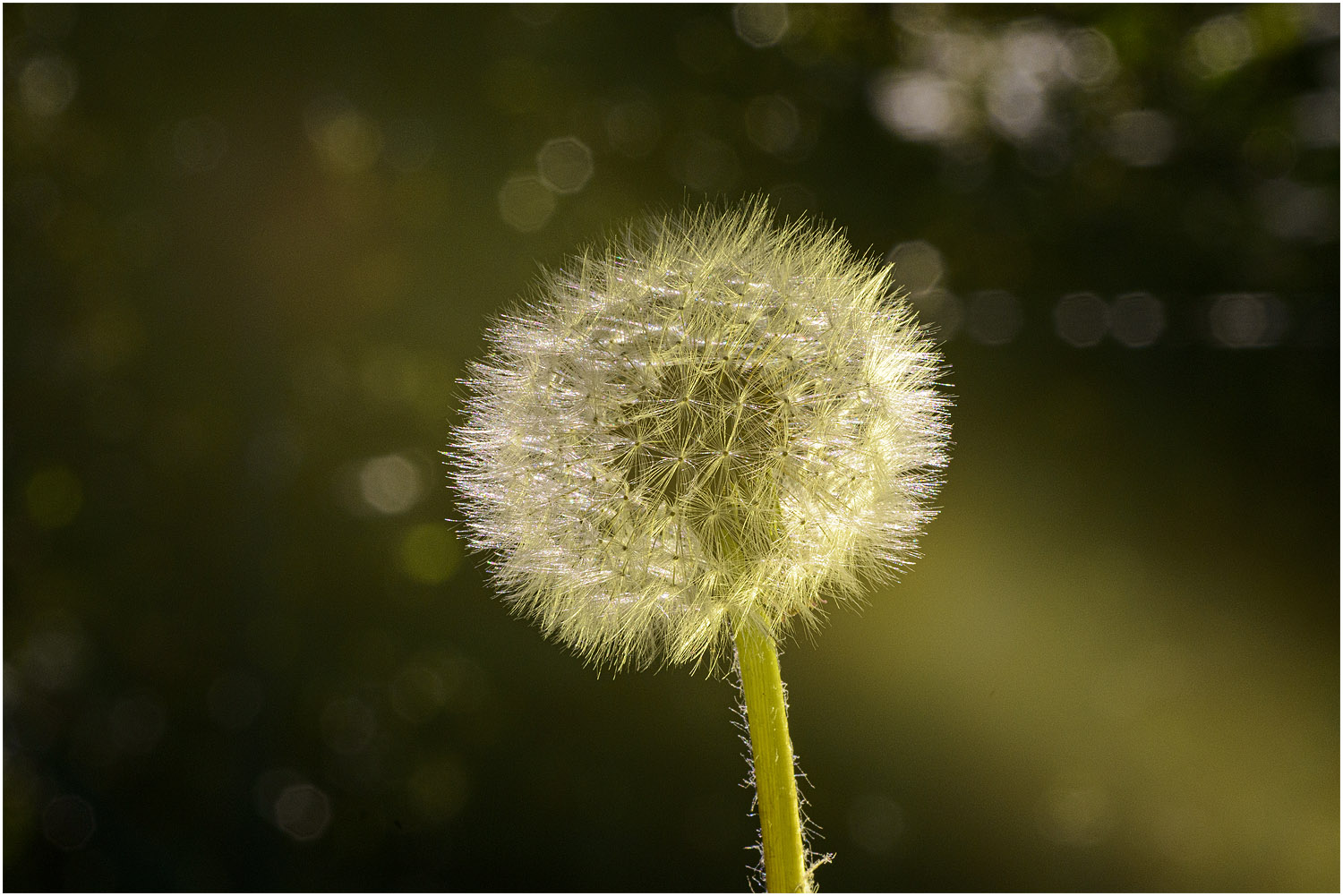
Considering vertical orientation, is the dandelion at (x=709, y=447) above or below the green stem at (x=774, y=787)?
above

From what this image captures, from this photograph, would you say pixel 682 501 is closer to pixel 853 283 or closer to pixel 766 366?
pixel 766 366

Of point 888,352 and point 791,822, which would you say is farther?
point 888,352

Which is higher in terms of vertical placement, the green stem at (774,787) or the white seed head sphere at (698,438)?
the white seed head sphere at (698,438)

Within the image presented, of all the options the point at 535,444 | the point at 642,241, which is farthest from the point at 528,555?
the point at 642,241

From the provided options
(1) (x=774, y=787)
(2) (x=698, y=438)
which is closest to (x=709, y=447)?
(2) (x=698, y=438)

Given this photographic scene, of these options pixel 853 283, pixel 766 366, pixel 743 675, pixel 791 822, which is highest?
pixel 853 283
